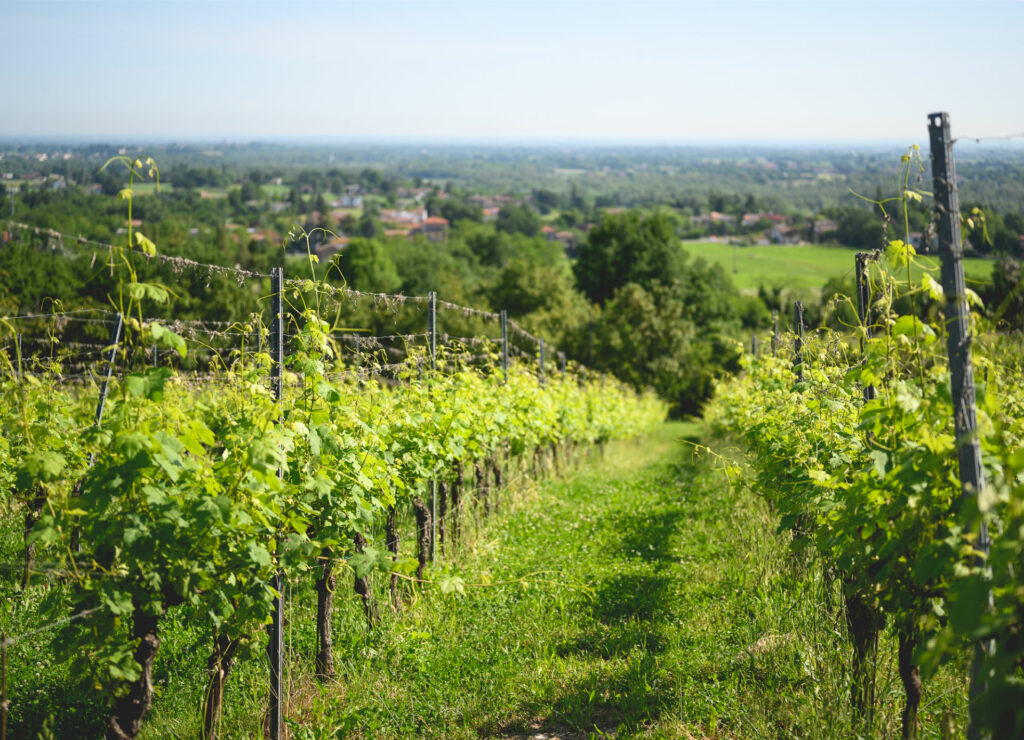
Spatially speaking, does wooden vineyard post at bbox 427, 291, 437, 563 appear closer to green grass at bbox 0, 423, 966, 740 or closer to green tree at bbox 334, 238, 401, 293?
green grass at bbox 0, 423, 966, 740

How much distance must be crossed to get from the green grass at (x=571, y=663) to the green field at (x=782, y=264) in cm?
5573

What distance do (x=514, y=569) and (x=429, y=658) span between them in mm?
2078

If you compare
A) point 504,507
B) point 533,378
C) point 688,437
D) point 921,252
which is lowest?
point 688,437

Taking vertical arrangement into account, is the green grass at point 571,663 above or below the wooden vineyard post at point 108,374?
below

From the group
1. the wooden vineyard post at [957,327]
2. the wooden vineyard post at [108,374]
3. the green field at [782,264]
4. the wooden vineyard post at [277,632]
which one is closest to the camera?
the wooden vineyard post at [957,327]

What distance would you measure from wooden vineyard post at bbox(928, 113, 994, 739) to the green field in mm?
58693

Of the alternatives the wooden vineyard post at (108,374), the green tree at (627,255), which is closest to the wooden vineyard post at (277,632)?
the wooden vineyard post at (108,374)

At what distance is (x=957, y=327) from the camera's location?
2764 mm

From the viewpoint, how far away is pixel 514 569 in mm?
7012

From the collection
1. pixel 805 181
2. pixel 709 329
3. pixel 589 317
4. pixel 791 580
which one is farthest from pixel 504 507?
pixel 805 181

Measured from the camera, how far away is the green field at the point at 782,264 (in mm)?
64875

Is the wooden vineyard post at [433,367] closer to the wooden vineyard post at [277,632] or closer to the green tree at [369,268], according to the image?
the wooden vineyard post at [277,632]

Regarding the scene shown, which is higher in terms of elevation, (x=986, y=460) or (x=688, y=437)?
(x=986, y=460)

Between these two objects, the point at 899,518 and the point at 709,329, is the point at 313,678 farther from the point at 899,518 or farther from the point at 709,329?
the point at 709,329
